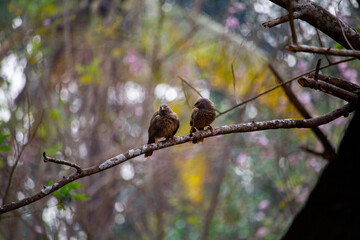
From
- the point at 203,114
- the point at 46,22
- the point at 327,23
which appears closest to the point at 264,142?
the point at 203,114

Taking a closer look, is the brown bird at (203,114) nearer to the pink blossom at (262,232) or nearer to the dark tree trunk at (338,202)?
the dark tree trunk at (338,202)

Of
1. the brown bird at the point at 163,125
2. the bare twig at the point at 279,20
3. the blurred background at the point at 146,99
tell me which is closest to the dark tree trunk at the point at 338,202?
the bare twig at the point at 279,20

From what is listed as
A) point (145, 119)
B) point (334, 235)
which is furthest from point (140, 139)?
point (334, 235)

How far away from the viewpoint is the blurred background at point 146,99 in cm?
609

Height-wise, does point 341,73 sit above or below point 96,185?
below

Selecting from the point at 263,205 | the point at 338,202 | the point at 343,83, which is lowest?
the point at 338,202

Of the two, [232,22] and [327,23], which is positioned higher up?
[232,22]

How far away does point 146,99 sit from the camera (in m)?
7.18

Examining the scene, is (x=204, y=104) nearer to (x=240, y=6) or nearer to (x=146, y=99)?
(x=146, y=99)

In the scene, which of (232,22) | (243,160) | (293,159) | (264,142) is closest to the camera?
(232,22)

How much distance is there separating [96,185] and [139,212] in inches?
Answer: 73.6

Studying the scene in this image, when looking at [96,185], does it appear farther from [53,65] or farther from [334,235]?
[334,235]

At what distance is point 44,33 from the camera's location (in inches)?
271

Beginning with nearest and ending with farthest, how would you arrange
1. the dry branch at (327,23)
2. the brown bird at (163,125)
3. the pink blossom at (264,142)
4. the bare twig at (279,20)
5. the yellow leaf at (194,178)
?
the bare twig at (279,20)
the dry branch at (327,23)
the brown bird at (163,125)
the pink blossom at (264,142)
the yellow leaf at (194,178)
